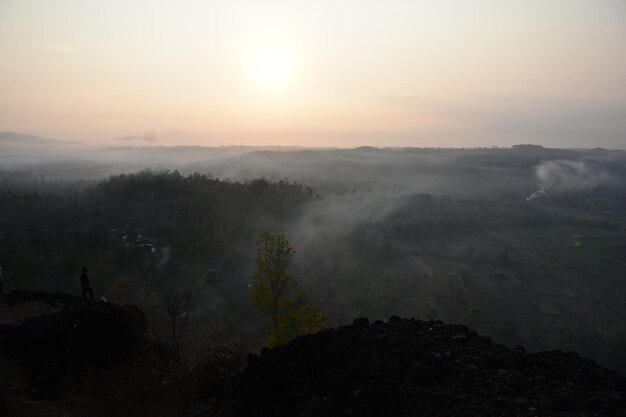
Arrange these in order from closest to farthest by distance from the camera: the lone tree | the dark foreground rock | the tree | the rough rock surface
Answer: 1. the dark foreground rock
2. the rough rock surface
3. the tree
4. the lone tree

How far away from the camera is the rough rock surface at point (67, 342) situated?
1382 centimetres

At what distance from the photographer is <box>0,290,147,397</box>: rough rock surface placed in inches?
544

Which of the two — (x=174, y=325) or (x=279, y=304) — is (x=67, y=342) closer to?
(x=174, y=325)

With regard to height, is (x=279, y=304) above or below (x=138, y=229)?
above

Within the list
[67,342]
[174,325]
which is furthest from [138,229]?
[67,342]

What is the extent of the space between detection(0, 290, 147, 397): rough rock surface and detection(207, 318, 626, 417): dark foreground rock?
21.3 feet

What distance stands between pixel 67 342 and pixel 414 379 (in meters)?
13.1

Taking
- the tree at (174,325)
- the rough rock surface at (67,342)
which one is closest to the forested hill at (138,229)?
the tree at (174,325)

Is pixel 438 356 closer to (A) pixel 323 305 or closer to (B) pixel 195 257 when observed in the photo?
(A) pixel 323 305

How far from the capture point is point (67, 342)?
1503 centimetres

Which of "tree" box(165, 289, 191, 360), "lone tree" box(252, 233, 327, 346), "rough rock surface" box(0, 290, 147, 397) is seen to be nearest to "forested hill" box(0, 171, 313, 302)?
"lone tree" box(252, 233, 327, 346)

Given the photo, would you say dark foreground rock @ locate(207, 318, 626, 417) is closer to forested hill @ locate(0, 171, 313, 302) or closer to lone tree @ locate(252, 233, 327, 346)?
lone tree @ locate(252, 233, 327, 346)

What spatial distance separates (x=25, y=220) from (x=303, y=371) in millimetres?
89697

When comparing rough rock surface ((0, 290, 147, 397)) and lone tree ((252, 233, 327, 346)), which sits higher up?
rough rock surface ((0, 290, 147, 397))
